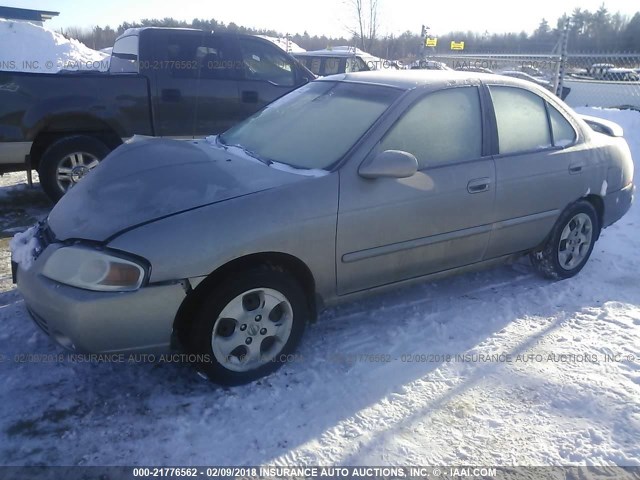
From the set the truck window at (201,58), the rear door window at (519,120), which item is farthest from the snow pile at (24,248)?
the truck window at (201,58)

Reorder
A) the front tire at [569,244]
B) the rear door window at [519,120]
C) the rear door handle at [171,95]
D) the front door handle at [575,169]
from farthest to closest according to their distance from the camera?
1. the rear door handle at [171,95]
2. the front tire at [569,244]
3. the front door handle at [575,169]
4. the rear door window at [519,120]

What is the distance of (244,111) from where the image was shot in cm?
703

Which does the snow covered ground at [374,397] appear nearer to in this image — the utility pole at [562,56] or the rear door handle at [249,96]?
the rear door handle at [249,96]

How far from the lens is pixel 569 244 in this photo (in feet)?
14.8

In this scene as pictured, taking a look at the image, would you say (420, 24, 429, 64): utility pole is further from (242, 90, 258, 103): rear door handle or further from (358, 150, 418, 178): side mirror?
(358, 150, 418, 178): side mirror

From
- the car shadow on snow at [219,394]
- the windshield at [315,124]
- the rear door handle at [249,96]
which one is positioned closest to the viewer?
the car shadow on snow at [219,394]

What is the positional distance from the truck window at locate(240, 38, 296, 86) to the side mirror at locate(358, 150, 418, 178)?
4.38 metres

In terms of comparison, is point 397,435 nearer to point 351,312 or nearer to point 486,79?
point 351,312

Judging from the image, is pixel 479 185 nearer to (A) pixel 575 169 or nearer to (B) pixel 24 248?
(A) pixel 575 169

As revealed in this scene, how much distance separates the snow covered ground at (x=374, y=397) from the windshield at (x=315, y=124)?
3.85 ft

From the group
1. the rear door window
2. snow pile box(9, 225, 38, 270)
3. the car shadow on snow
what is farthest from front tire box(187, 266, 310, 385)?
the rear door window

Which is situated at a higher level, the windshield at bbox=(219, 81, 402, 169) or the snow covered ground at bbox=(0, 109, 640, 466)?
the windshield at bbox=(219, 81, 402, 169)

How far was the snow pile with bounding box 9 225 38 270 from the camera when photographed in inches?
116

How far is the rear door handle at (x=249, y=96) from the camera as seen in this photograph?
7.00 m
